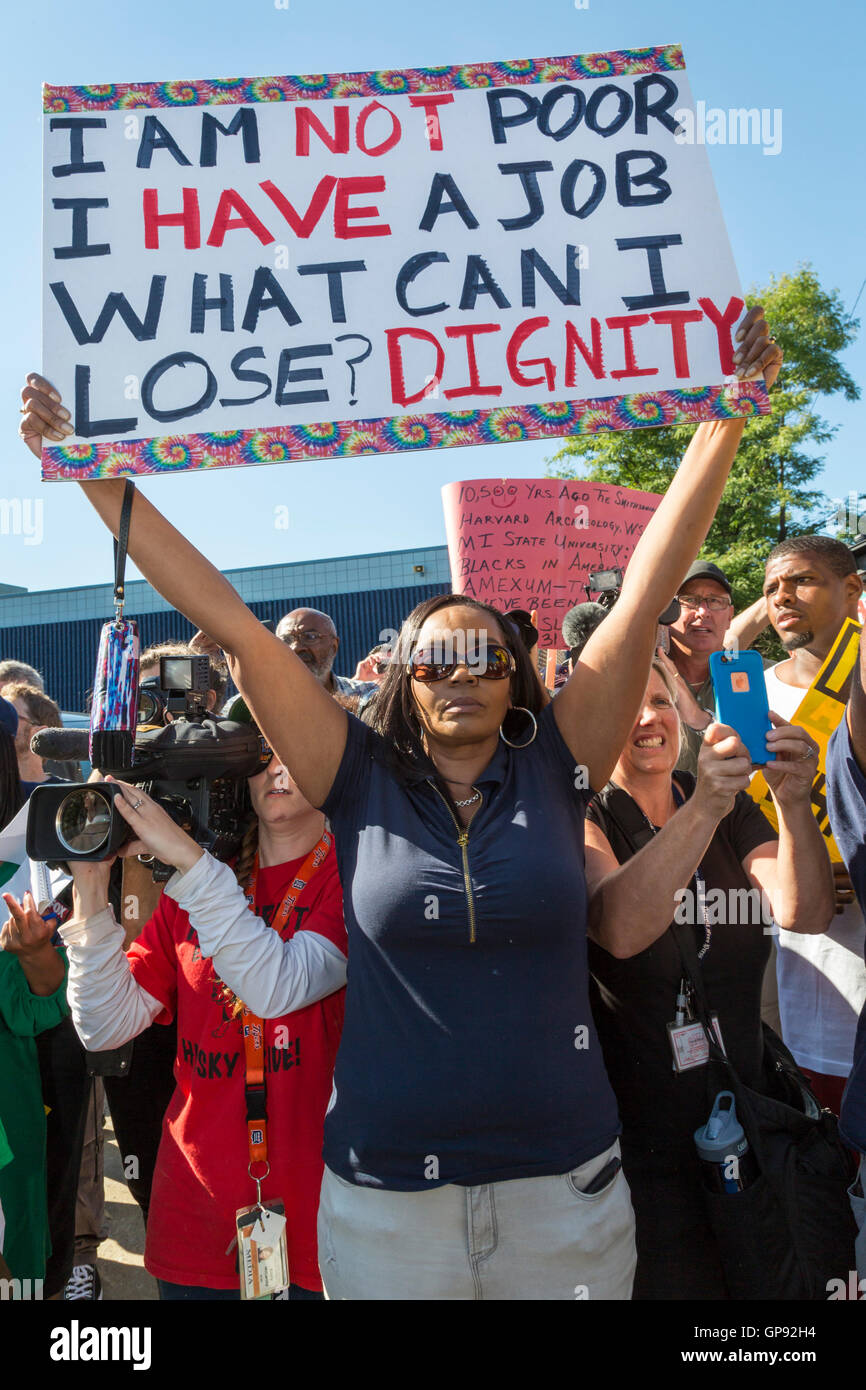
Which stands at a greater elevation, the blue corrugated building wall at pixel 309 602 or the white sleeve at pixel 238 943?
the blue corrugated building wall at pixel 309 602

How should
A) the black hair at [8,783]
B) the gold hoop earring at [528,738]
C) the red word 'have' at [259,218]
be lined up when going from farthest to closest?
1. the black hair at [8,783]
2. the red word 'have' at [259,218]
3. the gold hoop earring at [528,738]

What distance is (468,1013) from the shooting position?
158cm

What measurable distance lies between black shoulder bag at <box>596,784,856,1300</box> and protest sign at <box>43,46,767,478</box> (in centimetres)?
142

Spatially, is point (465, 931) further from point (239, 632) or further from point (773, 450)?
point (773, 450)

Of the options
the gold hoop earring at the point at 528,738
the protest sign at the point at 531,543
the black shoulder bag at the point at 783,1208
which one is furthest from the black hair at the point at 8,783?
the protest sign at the point at 531,543

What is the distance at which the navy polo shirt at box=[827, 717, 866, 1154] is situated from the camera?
5.31ft

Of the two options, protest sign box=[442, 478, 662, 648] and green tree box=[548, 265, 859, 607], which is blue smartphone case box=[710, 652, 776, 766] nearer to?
protest sign box=[442, 478, 662, 648]

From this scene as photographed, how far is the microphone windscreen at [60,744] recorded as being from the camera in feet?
7.63

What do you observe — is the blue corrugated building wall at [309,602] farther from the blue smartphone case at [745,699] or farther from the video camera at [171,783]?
the blue smartphone case at [745,699]

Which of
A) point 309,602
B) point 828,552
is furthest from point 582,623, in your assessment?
point 309,602

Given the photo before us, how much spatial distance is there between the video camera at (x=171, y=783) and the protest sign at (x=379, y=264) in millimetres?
466

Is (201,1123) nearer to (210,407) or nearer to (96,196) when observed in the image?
(210,407)

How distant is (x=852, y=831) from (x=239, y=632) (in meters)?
1.17
